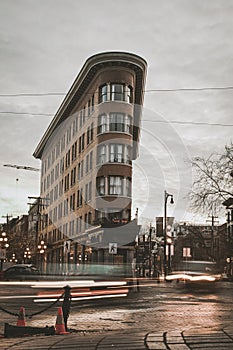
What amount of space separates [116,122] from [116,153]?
3138 millimetres

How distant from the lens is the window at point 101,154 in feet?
198

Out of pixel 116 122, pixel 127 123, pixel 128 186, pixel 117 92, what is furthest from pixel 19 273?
pixel 117 92

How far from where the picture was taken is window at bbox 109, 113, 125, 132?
59781mm

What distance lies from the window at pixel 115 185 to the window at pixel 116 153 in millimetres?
1850

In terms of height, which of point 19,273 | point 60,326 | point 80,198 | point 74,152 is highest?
point 74,152

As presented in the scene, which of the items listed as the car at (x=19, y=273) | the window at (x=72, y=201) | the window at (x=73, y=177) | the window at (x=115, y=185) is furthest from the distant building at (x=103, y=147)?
the car at (x=19, y=273)

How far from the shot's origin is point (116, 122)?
59875 millimetres

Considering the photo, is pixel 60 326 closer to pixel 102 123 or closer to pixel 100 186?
pixel 100 186

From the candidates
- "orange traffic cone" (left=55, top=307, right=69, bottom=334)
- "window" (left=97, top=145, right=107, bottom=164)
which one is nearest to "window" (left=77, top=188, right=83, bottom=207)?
"window" (left=97, top=145, right=107, bottom=164)

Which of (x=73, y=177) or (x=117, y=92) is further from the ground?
(x=117, y=92)

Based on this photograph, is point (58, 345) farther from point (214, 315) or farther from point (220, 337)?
point (214, 315)

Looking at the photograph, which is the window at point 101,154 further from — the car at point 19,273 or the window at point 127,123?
the car at point 19,273

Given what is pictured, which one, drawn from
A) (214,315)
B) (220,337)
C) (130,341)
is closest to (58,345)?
(130,341)

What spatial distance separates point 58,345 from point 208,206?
3421 cm
